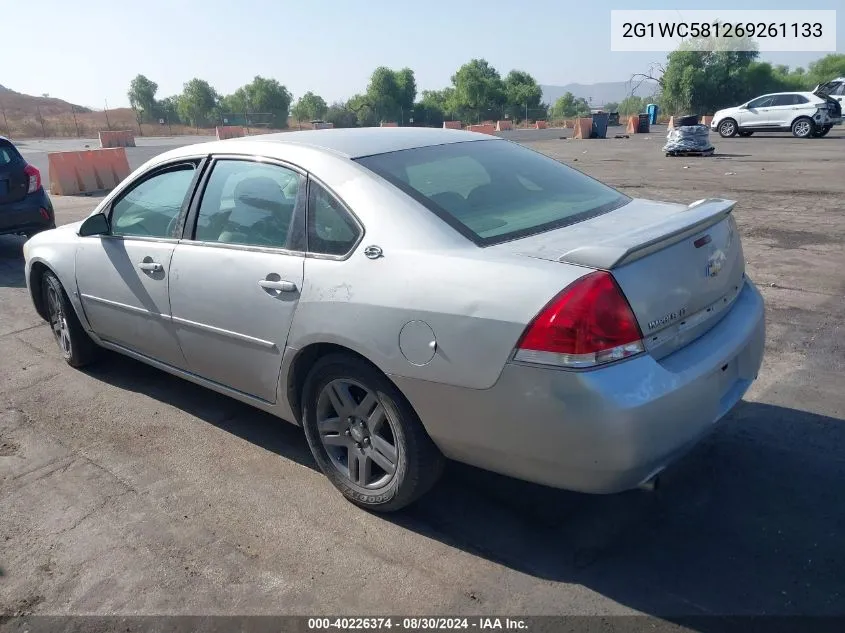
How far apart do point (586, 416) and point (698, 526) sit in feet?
3.18

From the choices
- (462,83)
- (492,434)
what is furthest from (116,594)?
(462,83)

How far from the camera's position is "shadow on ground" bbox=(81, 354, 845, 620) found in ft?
8.23

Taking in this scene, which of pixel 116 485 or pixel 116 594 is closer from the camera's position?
pixel 116 594

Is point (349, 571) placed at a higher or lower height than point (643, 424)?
lower

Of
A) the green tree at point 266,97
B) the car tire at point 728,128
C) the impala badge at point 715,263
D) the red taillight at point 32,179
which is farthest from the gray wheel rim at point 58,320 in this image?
the green tree at point 266,97

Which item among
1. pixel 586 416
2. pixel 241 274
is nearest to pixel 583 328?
pixel 586 416

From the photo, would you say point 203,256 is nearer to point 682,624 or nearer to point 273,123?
point 682,624

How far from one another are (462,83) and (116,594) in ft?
336

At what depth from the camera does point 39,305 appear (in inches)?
209

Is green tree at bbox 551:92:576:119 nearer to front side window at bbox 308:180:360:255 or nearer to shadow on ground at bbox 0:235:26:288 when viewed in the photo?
Answer: shadow on ground at bbox 0:235:26:288

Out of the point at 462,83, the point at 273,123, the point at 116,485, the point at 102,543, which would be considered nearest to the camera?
the point at 102,543

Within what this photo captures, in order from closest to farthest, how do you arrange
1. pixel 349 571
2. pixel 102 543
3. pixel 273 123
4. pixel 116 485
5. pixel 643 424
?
pixel 643 424 < pixel 349 571 < pixel 102 543 < pixel 116 485 < pixel 273 123

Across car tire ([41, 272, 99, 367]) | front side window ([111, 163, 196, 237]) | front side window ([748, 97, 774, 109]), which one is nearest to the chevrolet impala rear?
front side window ([111, 163, 196, 237])

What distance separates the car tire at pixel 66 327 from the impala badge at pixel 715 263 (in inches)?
160
